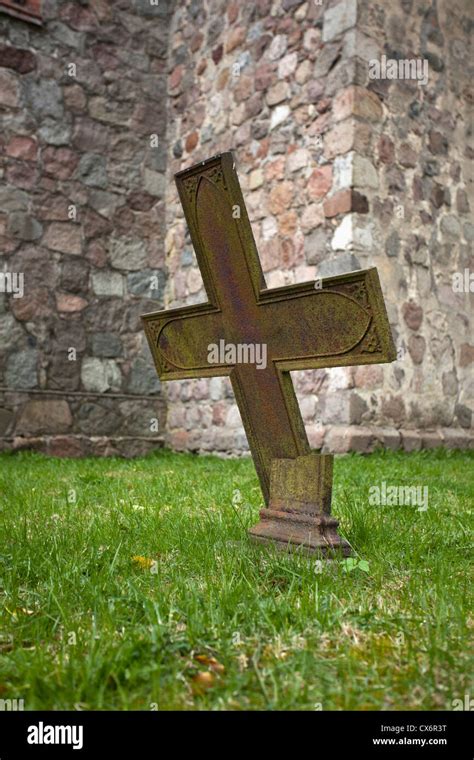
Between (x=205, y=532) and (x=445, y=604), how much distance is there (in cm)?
101

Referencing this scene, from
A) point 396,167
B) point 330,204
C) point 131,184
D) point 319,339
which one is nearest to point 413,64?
point 396,167

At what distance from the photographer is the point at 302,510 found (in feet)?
7.95

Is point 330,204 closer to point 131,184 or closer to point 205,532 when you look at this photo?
point 131,184

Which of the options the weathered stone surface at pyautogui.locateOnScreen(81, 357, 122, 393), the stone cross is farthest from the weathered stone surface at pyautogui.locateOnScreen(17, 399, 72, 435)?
the stone cross

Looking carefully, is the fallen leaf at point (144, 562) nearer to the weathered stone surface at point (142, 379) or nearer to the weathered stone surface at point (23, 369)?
the weathered stone surface at point (23, 369)

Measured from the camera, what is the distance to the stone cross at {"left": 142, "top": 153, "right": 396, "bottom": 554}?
2.27 meters

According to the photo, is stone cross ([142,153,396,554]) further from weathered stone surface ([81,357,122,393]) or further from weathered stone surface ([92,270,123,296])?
weathered stone surface ([92,270,123,296])

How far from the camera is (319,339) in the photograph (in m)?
2.36

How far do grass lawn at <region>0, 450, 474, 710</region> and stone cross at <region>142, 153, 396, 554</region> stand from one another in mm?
191

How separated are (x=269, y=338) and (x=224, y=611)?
1.03 metres

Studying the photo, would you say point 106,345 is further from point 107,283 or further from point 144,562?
point 144,562

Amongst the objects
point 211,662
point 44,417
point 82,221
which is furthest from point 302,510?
point 82,221

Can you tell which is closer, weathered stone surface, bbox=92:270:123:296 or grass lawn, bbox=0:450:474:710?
grass lawn, bbox=0:450:474:710
